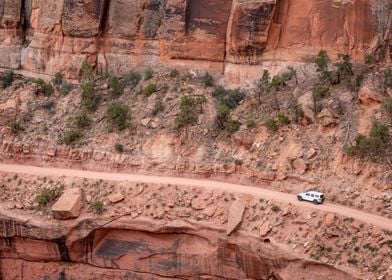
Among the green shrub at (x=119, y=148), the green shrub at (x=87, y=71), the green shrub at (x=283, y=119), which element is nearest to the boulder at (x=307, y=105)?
the green shrub at (x=283, y=119)

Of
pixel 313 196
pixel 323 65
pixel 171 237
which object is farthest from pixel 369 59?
pixel 171 237

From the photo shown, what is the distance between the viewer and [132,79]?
3309 centimetres

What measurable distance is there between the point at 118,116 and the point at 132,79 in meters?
3.69

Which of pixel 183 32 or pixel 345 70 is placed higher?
pixel 183 32

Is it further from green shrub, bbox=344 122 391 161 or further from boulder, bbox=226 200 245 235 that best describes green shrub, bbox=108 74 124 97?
green shrub, bbox=344 122 391 161

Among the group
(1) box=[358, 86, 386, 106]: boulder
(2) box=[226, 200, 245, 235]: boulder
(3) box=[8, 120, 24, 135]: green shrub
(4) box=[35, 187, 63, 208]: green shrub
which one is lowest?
(4) box=[35, 187, 63, 208]: green shrub

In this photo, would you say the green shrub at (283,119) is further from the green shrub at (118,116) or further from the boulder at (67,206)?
the boulder at (67,206)

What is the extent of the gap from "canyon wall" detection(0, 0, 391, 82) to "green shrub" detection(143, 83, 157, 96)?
81.9 inches

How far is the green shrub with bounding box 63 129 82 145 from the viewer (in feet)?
98.3

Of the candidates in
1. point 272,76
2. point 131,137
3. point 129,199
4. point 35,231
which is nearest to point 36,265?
point 35,231

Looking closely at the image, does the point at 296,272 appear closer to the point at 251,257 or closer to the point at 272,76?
the point at 251,257

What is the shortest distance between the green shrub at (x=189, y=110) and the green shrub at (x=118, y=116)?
9.55 feet

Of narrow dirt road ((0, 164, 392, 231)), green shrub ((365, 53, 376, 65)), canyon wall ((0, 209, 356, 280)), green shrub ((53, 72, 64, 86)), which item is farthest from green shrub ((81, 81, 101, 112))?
green shrub ((365, 53, 376, 65))

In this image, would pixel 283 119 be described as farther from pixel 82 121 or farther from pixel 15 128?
pixel 15 128
